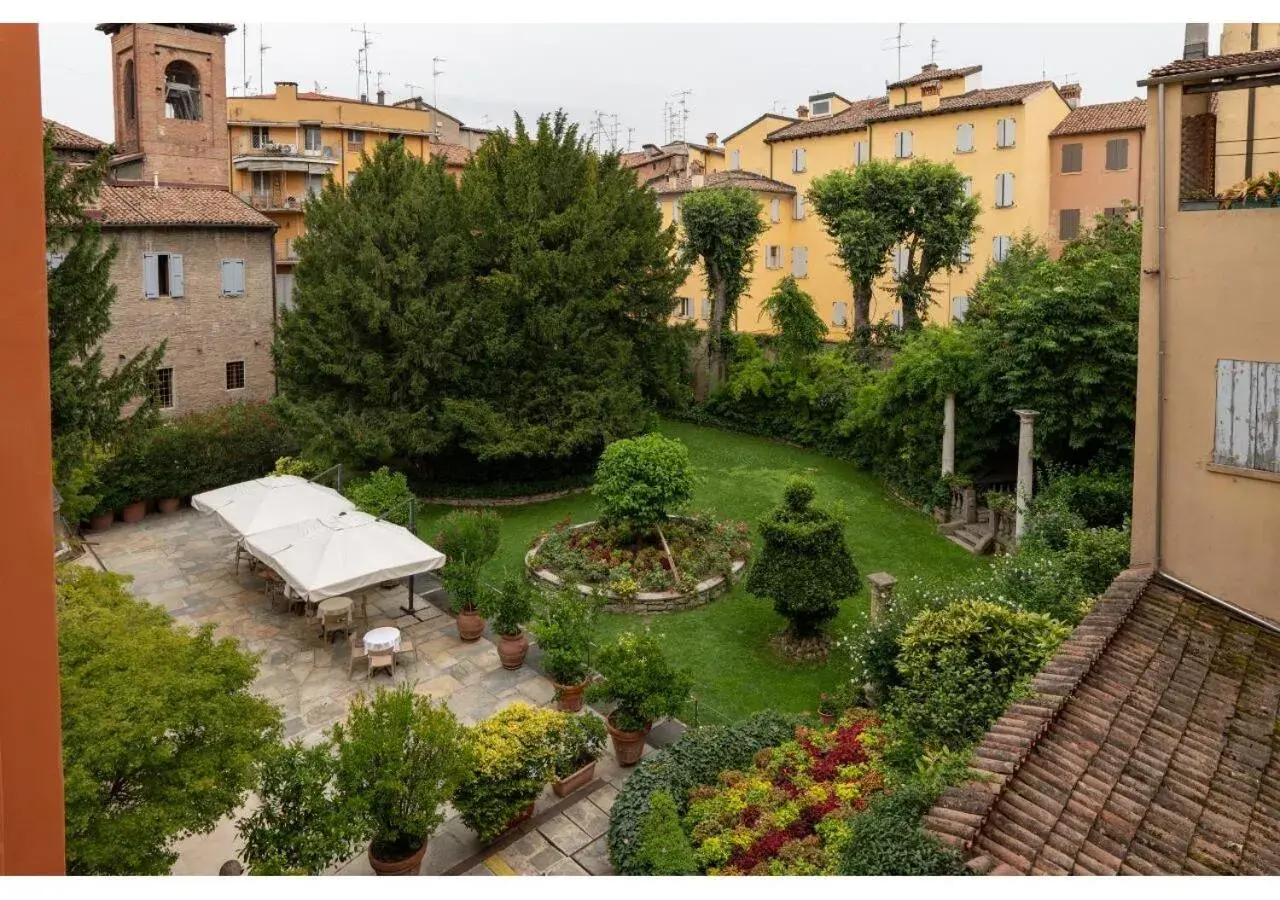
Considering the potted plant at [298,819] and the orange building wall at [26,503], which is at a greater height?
the orange building wall at [26,503]

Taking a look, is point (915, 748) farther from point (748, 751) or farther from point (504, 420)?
point (504, 420)

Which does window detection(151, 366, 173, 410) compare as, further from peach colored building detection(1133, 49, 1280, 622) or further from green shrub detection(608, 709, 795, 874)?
peach colored building detection(1133, 49, 1280, 622)

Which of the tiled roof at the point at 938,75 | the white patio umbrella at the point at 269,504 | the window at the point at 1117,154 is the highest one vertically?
the tiled roof at the point at 938,75

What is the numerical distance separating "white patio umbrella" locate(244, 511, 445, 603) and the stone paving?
4.56 ft

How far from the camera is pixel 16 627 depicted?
11.3ft

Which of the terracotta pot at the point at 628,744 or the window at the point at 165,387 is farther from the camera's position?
the window at the point at 165,387

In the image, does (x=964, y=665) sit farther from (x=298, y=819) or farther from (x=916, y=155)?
(x=916, y=155)

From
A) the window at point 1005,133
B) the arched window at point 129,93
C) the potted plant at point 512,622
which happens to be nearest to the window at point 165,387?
the arched window at point 129,93

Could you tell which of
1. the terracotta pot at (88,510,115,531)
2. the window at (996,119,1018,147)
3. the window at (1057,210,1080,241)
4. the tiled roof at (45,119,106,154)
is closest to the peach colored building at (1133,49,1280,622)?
the terracotta pot at (88,510,115,531)

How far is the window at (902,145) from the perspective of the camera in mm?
37375

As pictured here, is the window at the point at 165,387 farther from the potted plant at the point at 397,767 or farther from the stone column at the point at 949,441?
the stone column at the point at 949,441

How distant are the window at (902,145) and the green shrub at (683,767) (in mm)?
31392

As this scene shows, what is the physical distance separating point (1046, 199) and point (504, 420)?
2424 cm

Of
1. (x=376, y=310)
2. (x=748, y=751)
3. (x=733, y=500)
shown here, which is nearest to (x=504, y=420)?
(x=376, y=310)
